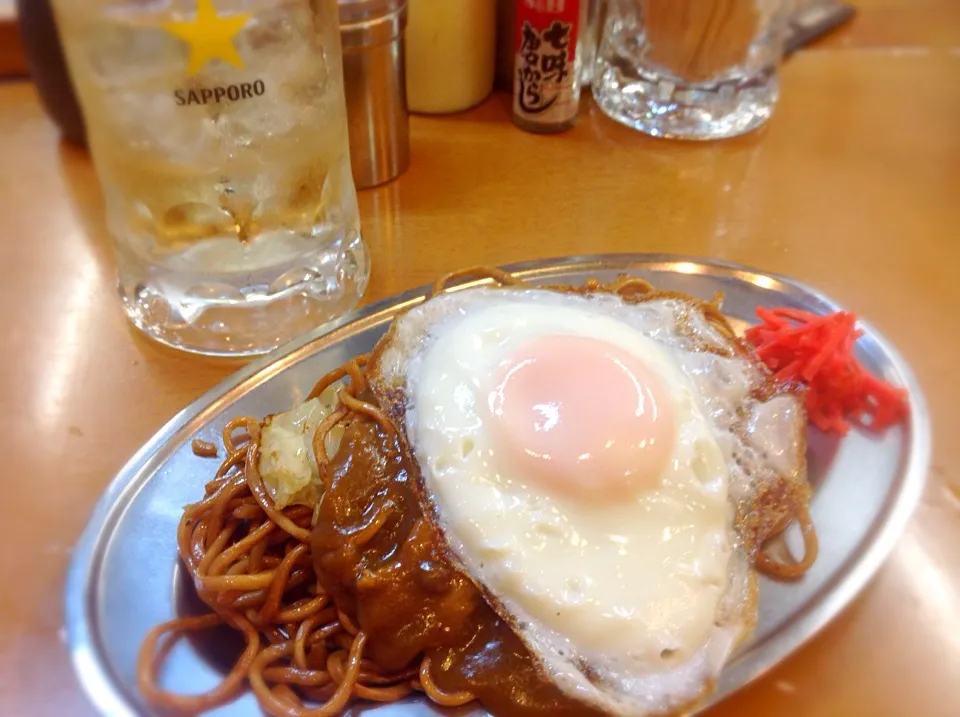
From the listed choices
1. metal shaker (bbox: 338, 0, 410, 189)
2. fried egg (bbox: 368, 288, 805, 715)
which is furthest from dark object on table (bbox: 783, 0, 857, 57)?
fried egg (bbox: 368, 288, 805, 715)

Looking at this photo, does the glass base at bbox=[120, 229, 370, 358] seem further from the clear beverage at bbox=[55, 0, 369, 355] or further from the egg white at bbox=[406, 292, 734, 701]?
the egg white at bbox=[406, 292, 734, 701]

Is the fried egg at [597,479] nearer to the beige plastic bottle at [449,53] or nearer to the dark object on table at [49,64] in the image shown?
the beige plastic bottle at [449,53]

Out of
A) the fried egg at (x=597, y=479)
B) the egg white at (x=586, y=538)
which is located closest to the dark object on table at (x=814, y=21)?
the fried egg at (x=597, y=479)

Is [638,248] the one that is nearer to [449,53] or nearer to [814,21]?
[449,53]

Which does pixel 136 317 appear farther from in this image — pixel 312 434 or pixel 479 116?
pixel 479 116

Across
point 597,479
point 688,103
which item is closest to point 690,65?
point 688,103
